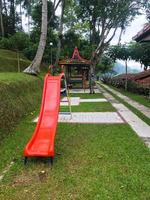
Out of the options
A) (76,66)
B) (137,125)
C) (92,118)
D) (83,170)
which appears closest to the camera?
(83,170)

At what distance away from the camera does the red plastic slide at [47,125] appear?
5.93 metres

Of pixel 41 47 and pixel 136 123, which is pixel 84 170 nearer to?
pixel 136 123

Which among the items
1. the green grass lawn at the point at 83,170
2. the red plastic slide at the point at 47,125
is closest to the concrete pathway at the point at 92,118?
the green grass lawn at the point at 83,170

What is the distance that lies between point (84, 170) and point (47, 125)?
1.77 m

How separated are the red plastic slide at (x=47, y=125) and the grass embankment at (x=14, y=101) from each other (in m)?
1.30

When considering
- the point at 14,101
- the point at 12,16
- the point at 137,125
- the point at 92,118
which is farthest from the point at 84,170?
the point at 12,16

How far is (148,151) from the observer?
21.3 ft

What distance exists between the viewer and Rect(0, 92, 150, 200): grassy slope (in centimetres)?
455

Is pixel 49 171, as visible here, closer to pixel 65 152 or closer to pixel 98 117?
pixel 65 152

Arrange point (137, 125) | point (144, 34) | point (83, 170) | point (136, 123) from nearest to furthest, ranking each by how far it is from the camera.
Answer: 1. point (83, 170)
2. point (137, 125)
3. point (136, 123)
4. point (144, 34)

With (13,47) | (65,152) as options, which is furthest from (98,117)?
(13,47)

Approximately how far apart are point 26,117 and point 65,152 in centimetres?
437

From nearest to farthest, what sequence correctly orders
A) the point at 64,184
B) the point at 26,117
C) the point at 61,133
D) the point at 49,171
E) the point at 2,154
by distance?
1. the point at 64,184
2. the point at 49,171
3. the point at 2,154
4. the point at 61,133
5. the point at 26,117

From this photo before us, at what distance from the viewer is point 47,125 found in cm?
691
